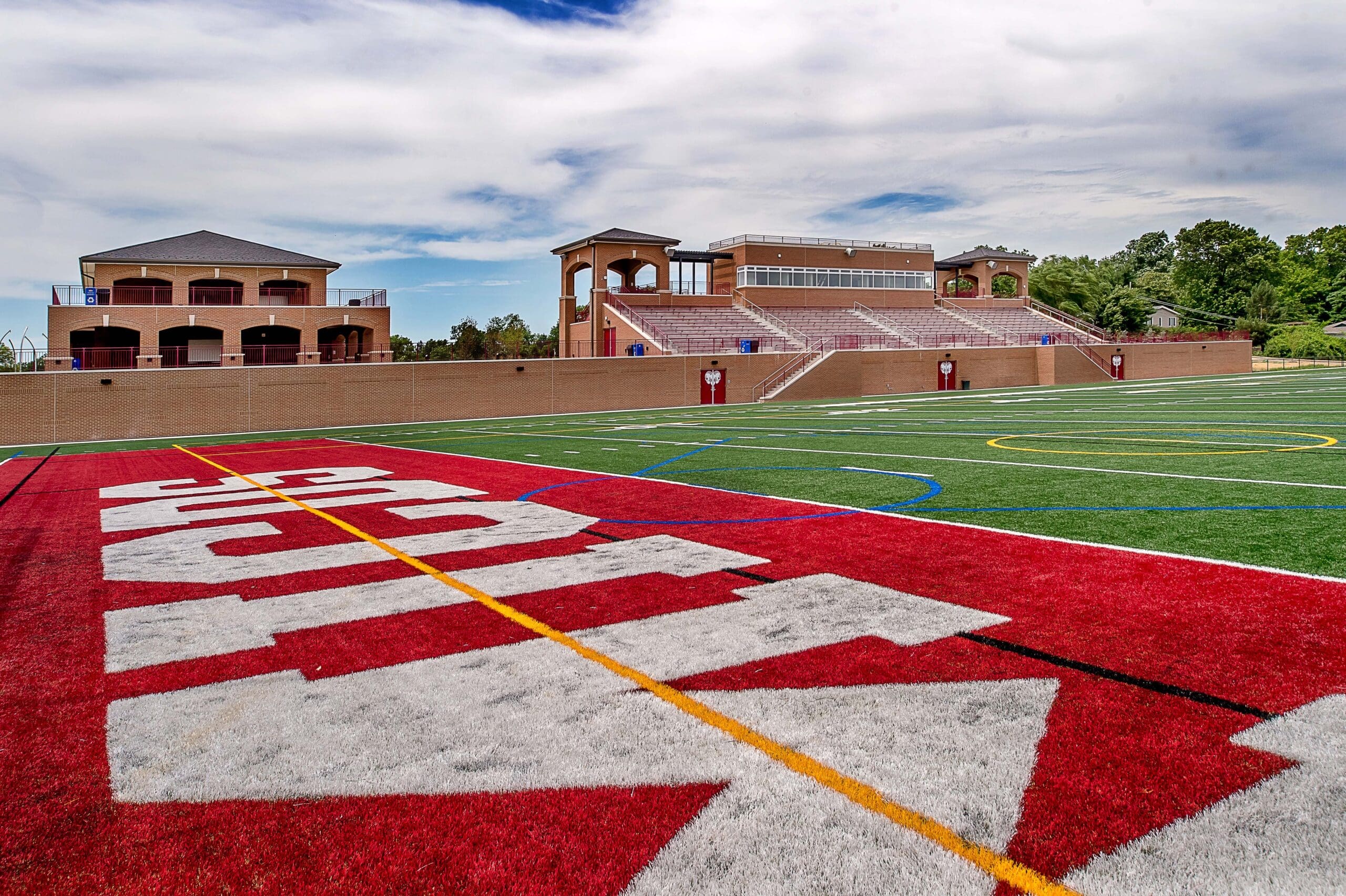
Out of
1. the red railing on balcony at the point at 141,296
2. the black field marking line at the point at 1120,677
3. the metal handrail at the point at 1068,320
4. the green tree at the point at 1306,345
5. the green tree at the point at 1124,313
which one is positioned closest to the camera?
the black field marking line at the point at 1120,677

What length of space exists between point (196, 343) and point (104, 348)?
9973mm

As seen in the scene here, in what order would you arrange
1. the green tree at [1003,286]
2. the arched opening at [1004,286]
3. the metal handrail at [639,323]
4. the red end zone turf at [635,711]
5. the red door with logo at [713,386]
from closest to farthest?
1. the red end zone turf at [635,711]
2. the red door with logo at [713,386]
3. the metal handrail at [639,323]
4. the arched opening at [1004,286]
5. the green tree at [1003,286]

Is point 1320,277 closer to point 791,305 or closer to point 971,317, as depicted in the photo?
point 971,317

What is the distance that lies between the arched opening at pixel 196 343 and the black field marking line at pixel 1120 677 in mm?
47676

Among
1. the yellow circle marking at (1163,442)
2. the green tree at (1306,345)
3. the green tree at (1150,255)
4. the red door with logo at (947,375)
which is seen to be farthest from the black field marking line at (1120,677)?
the green tree at (1150,255)

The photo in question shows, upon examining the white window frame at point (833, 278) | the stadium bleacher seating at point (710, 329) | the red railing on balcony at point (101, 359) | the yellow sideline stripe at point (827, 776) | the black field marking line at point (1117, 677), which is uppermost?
the white window frame at point (833, 278)

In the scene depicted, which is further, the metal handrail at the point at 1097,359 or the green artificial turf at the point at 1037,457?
the metal handrail at the point at 1097,359

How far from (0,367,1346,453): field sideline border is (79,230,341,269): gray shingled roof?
14849mm

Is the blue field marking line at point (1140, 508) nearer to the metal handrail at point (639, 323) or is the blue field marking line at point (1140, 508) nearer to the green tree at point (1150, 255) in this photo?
the metal handrail at point (639, 323)

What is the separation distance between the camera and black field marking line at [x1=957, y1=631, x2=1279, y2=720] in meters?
4.51

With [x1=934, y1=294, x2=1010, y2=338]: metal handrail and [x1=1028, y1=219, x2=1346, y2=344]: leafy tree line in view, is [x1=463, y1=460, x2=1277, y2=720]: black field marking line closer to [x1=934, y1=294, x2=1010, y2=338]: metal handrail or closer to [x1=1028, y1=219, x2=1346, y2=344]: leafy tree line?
[x1=934, y1=294, x2=1010, y2=338]: metal handrail

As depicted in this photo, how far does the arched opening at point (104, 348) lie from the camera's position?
3828 centimetres

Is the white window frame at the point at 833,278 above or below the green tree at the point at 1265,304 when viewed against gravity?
below

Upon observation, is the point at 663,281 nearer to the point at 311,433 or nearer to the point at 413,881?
the point at 311,433
